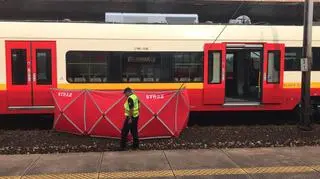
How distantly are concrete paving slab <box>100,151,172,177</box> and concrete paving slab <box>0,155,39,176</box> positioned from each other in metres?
1.36

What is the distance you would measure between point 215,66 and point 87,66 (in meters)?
3.58

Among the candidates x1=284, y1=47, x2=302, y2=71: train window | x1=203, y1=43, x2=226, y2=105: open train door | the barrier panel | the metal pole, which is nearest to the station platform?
the barrier panel

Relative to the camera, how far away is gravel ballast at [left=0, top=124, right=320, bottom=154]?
10.1 metres

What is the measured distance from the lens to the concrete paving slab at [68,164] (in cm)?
815

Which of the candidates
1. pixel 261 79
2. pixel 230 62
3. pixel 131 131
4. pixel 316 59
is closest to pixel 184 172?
pixel 131 131

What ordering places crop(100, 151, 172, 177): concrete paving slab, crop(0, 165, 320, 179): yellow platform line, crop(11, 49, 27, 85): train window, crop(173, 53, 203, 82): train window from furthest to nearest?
crop(173, 53, 203, 82): train window → crop(11, 49, 27, 85): train window → crop(100, 151, 172, 177): concrete paving slab → crop(0, 165, 320, 179): yellow platform line

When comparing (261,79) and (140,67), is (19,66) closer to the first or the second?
(140,67)

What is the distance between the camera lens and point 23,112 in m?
13.0

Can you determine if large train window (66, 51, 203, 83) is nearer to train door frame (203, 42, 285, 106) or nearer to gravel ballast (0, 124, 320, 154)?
train door frame (203, 42, 285, 106)

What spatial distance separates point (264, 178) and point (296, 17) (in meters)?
18.8

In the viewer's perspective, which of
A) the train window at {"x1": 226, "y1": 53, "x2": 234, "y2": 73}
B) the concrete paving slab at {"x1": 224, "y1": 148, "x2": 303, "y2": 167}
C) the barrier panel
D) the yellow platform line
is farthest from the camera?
the train window at {"x1": 226, "y1": 53, "x2": 234, "y2": 73}

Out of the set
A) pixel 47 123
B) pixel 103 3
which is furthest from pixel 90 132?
pixel 103 3

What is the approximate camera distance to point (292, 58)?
549 inches

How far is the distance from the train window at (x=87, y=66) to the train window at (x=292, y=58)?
515 centimetres
